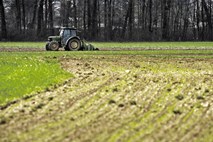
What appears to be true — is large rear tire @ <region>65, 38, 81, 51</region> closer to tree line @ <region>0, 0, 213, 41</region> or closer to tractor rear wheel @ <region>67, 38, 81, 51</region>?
tractor rear wheel @ <region>67, 38, 81, 51</region>

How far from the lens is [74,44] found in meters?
34.8

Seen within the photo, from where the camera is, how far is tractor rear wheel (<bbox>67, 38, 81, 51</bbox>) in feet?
113

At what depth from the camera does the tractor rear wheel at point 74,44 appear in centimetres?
3456

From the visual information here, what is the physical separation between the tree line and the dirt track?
166 feet

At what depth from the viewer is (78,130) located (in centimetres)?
834

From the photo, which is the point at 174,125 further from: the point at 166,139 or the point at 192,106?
the point at 192,106

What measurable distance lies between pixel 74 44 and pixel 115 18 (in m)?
50.4

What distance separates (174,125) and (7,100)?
4.51 m

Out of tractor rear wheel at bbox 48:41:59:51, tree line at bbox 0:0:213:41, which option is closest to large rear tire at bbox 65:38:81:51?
tractor rear wheel at bbox 48:41:59:51

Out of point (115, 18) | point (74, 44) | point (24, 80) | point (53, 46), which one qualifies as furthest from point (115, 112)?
point (115, 18)

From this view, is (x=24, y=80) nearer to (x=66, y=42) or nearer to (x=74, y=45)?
(x=66, y=42)

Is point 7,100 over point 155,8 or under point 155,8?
under

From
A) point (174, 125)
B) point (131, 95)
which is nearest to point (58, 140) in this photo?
point (174, 125)

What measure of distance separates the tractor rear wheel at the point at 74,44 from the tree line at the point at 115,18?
1138 inches
